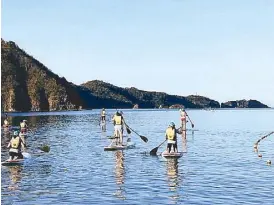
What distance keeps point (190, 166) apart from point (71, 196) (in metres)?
10.6

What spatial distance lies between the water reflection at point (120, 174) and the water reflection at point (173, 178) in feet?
6.91

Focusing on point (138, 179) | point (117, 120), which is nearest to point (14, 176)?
point (138, 179)

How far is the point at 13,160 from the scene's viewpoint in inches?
1168

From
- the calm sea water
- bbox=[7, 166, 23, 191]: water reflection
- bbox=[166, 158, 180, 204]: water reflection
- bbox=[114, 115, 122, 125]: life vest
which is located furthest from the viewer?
bbox=[114, 115, 122, 125]: life vest

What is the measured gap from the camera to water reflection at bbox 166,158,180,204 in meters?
20.4

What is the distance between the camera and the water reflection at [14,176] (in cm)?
2272

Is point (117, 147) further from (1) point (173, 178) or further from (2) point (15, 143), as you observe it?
(1) point (173, 178)

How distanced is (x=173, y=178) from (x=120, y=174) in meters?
3.11

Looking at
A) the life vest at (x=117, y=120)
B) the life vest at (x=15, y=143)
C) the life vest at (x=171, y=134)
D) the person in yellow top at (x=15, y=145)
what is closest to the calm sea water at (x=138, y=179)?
the person in yellow top at (x=15, y=145)

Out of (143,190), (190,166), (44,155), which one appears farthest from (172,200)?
(44,155)

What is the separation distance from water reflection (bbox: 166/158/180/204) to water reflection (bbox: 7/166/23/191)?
23.1 feet

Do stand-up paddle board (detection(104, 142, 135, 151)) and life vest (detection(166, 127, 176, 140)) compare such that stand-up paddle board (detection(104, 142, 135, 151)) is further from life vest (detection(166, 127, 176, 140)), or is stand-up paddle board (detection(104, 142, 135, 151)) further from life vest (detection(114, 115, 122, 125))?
life vest (detection(166, 127, 176, 140))

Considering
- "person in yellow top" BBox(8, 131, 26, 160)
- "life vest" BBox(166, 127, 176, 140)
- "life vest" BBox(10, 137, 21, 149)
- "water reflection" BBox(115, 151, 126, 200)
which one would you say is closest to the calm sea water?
"water reflection" BBox(115, 151, 126, 200)

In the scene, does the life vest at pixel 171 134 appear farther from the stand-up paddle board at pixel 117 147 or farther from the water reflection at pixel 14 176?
the water reflection at pixel 14 176
